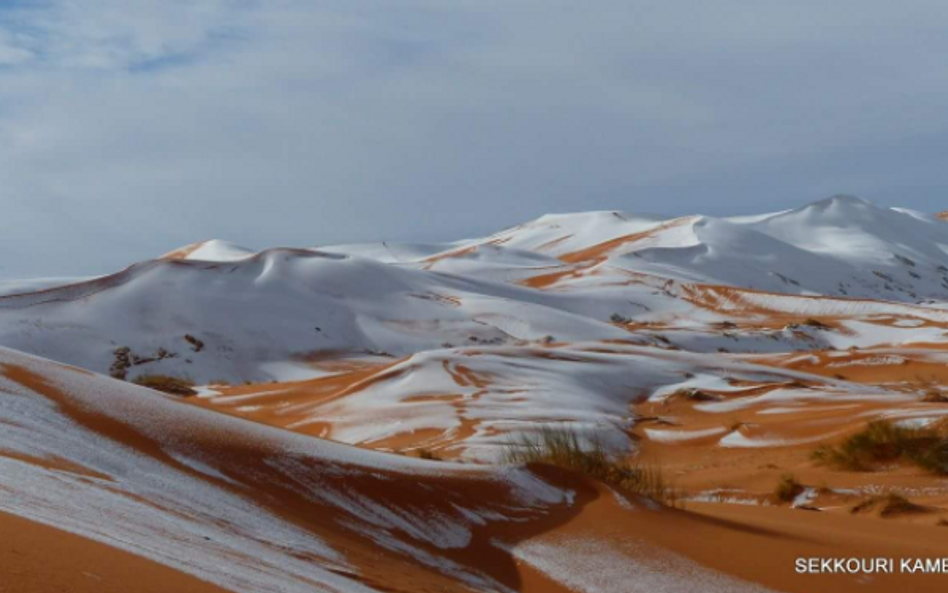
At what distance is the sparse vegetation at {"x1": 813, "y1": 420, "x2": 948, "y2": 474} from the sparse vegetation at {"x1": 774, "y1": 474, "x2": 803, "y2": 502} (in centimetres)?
202

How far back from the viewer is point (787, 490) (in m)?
12.4

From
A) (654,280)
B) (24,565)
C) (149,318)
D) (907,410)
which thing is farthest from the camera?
(654,280)

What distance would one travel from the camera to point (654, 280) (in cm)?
5872

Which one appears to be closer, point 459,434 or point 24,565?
point 24,565

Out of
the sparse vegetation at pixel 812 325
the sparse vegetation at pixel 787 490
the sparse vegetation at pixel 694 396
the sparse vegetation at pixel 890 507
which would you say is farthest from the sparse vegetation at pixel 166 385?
the sparse vegetation at pixel 812 325

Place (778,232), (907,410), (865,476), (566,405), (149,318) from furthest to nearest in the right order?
(778,232) → (149,318) → (566,405) → (907,410) → (865,476)

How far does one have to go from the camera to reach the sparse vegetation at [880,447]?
14.1 metres

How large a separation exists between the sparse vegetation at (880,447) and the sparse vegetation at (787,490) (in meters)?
2.02

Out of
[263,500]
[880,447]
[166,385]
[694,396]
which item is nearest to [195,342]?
[166,385]

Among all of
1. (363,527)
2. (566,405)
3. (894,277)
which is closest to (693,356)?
(566,405)

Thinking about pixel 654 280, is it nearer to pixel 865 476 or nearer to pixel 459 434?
pixel 459 434

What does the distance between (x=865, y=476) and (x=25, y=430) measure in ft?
33.0

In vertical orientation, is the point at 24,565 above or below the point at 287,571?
above

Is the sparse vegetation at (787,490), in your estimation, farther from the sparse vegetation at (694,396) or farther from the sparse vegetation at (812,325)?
the sparse vegetation at (812,325)
